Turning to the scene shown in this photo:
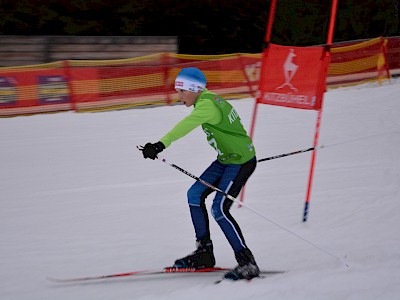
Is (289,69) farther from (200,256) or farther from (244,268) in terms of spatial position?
(244,268)

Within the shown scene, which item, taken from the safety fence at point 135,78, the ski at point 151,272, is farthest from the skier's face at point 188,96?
the safety fence at point 135,78

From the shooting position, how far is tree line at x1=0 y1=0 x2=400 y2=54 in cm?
1811

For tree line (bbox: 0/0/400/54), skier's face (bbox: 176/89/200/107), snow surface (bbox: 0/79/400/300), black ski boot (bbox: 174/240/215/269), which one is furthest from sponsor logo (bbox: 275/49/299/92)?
tree line (bbox: 0/0/400/54)

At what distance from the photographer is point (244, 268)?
4707 mm

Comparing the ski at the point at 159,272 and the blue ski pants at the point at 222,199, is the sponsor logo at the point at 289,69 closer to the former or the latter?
the blue ski pants at the point at 222,199

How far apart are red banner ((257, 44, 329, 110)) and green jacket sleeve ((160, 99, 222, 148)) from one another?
6.83 feet

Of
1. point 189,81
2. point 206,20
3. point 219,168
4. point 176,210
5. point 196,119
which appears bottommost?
point 176,210

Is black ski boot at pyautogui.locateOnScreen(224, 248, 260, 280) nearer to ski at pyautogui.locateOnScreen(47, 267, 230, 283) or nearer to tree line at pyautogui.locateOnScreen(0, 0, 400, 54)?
ski at pyautogui.locateOnScreen(47, 267, 230, 283)

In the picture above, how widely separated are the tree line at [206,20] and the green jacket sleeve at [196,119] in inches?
574

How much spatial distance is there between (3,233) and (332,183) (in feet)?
13.6

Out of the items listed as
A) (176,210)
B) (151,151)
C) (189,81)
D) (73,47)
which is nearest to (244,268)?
(151,151)

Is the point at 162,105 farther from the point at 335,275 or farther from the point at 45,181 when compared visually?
the point at 335,275

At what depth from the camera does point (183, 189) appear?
8.09m

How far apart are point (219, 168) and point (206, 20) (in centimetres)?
1564
